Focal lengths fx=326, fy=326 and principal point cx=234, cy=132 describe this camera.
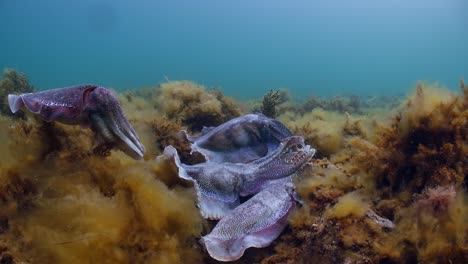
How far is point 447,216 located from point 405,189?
0.51m

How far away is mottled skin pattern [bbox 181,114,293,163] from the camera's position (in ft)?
12.7

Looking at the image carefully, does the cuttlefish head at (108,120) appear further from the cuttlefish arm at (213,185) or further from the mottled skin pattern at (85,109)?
the cuttlefish arm at (213,185)

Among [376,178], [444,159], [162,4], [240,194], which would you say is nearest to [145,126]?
[240,194]

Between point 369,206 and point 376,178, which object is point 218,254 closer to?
point 369,206

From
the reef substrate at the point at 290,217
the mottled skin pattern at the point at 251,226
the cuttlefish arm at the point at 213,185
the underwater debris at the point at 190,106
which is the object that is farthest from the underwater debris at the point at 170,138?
the mottled skin pattern at the point at 251,226

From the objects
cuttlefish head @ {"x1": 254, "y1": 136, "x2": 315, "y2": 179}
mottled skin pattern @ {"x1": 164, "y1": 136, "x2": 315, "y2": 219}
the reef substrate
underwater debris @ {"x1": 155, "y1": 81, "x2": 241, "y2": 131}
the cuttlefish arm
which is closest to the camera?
the reef substrate

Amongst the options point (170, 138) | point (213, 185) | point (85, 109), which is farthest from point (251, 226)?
point (170, 138)

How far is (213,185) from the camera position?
312cm

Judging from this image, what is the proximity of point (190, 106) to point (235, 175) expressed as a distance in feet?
9.02

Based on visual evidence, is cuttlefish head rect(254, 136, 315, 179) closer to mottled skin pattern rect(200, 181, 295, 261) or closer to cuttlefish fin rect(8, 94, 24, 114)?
mottled skin pattern rect(200, 181, 295, 261)

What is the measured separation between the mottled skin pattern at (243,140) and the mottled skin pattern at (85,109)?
134cm

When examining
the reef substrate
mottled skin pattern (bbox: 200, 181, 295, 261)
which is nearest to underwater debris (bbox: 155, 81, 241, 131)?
the reef substrate

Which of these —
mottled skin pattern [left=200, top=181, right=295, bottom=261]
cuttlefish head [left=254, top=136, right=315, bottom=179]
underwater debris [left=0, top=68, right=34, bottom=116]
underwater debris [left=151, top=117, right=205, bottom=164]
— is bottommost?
underwater debris [left=0, top=68, right=34, bottom=116]

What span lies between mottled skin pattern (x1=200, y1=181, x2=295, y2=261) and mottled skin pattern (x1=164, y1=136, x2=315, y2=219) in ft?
0.74
